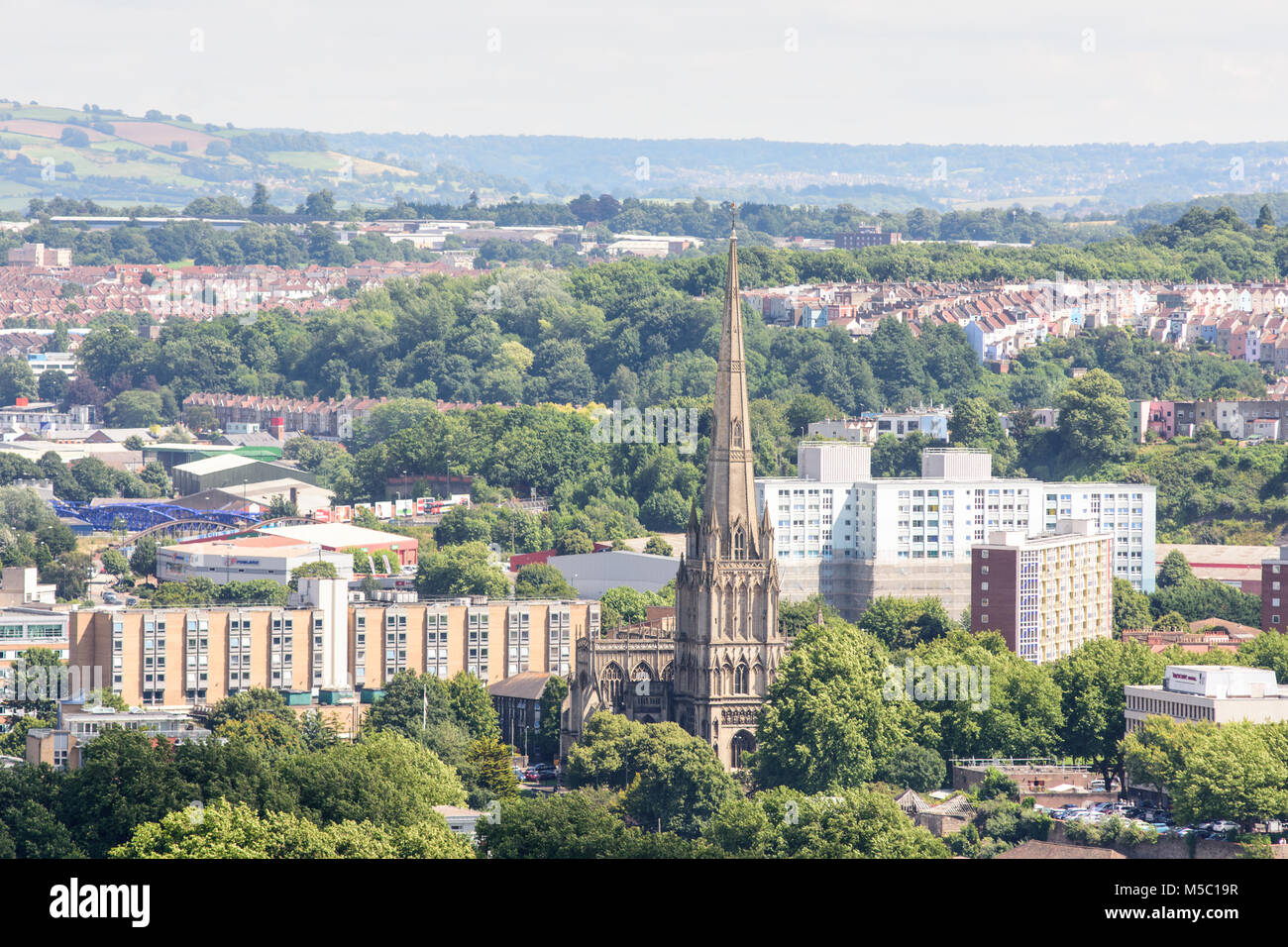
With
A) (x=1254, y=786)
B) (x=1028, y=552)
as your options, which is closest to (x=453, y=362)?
(x=1028, y=552)

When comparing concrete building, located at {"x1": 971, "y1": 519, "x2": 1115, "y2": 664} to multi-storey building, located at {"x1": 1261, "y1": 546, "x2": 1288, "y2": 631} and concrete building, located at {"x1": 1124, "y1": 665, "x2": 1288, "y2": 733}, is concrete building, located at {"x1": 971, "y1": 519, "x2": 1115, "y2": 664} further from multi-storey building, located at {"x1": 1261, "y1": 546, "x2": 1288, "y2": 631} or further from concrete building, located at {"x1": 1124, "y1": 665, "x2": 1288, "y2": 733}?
concrete building, located at {"x1": 1124, "y1": 665, "x2": 1288, "y2": 733}

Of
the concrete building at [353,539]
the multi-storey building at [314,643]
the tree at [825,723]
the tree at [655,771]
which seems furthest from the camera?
the concrete building at [353,539]

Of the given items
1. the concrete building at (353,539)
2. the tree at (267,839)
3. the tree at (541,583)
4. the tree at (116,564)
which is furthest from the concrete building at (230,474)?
the tree at (267,839)

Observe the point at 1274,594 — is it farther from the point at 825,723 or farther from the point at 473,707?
the point at 473,707

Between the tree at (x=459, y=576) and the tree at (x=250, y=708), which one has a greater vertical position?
the tree at (x=250, y=708)

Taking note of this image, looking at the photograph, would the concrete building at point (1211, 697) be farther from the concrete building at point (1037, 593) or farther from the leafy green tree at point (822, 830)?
the concrete building at point (1037, 593)

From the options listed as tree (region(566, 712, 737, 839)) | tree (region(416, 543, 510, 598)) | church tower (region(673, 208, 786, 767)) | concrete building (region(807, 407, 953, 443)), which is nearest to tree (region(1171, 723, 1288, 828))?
tree (region(566, 712, 737, 839))

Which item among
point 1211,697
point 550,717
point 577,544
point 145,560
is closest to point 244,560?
point 145,560
